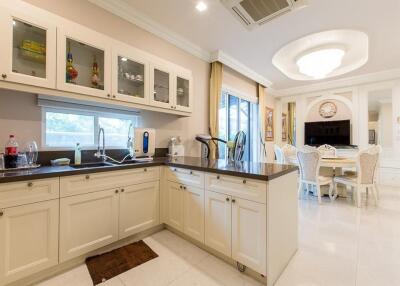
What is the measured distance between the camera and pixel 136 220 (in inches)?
80.8

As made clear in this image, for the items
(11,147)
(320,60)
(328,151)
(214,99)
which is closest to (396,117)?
(328,151)

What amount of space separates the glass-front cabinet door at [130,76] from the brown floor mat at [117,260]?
1572mm

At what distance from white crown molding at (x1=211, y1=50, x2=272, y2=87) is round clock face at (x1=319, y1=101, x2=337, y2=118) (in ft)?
5.90

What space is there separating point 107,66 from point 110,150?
960 millimetres

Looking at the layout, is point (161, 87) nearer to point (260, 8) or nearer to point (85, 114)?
point (85, 114)

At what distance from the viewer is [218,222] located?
1.74 meters

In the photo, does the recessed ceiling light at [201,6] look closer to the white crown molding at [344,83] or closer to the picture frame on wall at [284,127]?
the white crown molding at [344,83]

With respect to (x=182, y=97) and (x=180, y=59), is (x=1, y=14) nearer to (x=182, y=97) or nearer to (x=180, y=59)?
(x=182, y=97)

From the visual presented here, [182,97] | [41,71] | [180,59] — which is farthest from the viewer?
[180,59]

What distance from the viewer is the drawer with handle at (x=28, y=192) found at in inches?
51.0

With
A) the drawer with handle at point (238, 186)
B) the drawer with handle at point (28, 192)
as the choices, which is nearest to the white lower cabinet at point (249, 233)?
the drawer with handle at point (238, 186)

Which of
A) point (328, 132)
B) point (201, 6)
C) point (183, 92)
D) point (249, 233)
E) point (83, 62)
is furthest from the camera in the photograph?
point (328, 132)

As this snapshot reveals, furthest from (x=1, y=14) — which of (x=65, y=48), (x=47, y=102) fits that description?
(x=47, y=102)

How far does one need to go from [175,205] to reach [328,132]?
5154mm
